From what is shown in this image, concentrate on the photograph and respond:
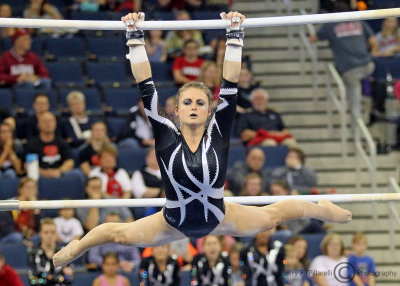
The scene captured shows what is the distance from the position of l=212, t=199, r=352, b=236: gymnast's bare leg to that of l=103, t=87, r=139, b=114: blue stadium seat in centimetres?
520

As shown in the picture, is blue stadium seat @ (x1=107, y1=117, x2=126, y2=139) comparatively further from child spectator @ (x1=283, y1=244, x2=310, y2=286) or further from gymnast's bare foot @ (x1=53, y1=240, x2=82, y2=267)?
gymnast's bare foot @ (x1=53, y1=240, x2=82, y2=267)

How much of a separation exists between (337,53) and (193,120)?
614cm

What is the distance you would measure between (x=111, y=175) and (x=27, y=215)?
3.24 feet

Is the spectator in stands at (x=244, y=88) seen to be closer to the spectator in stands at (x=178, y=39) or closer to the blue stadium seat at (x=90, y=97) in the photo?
the spectator in stands at (x=178, y=39)

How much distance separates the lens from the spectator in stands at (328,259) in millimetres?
10766

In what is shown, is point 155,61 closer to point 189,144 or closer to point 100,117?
point 100,117

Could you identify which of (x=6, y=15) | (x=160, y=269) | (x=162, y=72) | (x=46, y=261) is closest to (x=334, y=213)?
(x=160, y=269)

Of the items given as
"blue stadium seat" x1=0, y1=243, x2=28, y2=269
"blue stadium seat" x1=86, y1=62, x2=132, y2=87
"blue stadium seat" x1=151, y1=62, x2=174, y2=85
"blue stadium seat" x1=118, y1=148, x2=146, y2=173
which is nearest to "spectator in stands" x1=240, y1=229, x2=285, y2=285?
"blue stadium seat" x1=118, y1=148, x2=146, y2=173

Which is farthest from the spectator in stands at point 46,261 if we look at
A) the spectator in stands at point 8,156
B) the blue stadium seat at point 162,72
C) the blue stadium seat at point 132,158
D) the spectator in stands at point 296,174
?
the blue stadium seat at point 162,72

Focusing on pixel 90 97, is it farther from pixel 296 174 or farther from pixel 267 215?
pixel 267 215

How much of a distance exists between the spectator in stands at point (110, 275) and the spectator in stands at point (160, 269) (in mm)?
215

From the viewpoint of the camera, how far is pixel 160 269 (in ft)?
34.7

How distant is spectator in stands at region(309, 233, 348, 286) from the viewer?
1077cm

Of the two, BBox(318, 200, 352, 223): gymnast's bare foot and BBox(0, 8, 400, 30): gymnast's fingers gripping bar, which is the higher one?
BBox(0, 8, 400, 30): gymnast's fingers gripping bar
